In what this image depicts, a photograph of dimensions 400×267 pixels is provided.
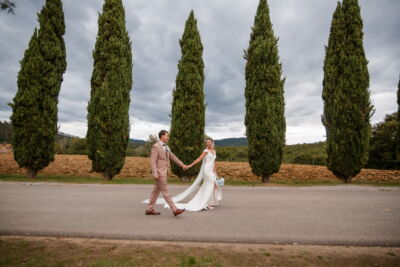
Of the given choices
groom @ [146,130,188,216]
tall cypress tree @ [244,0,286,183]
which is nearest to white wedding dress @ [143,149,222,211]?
groom @ [146,130,188,216]

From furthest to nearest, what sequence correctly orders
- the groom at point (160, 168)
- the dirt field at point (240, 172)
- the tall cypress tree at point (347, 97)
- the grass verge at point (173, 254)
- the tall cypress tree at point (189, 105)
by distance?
1. the dirt field at point (240, 172)
2. the tall cypress tree at point (189, 105)
3. the tall cypress tree at point (347, 97)
4. the groom at point (160, 168)
5. the grass verge at point (173, 254)

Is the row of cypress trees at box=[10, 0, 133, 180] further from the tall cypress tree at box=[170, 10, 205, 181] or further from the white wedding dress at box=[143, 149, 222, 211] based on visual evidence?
the white wedding dress at box=[143, 149, 222, 211]

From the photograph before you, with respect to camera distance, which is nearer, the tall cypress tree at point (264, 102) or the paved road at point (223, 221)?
the paved road at point (223, 221)

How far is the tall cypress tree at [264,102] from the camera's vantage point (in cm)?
1452

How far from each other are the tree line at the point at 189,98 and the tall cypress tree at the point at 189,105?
2.4 inches

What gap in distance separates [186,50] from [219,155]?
2507 centimetres

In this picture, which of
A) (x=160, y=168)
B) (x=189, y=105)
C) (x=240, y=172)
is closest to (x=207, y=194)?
(x=160, y=168)

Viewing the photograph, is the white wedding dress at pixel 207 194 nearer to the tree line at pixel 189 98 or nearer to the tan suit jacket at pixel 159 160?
the tan suit jacket at pixel 159 160

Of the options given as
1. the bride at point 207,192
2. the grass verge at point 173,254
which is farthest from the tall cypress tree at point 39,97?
the grass verge at point 173,254

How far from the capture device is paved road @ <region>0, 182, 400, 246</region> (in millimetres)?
4371

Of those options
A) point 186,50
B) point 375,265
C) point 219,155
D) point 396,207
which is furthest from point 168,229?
point 219,155

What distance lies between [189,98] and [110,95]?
4.82 meters

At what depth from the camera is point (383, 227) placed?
4.97m

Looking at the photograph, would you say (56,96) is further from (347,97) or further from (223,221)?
(347,97)
